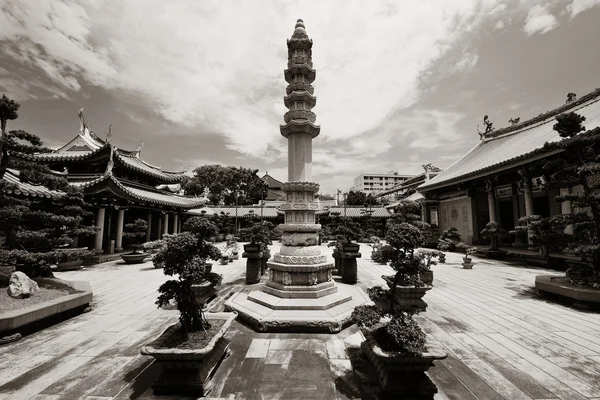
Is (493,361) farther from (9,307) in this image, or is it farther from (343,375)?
(9,307)

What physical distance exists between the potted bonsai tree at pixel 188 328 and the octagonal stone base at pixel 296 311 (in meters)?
1.10

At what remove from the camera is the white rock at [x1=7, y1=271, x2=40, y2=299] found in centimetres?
546

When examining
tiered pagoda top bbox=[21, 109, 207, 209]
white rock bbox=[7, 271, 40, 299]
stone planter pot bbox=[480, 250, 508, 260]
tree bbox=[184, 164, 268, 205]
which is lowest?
A: stone planter pot bbox=[480, 250, 508, 260]

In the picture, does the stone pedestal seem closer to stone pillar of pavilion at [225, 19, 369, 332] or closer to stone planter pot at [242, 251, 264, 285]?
stone pillar of pavilion at [225, 19, 369, 332]

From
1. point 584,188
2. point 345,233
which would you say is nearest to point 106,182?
point 345,233

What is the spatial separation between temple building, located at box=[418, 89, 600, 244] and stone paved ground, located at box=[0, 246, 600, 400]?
10024mm

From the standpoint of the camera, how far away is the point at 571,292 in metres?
6.38

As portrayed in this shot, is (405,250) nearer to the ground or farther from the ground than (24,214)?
nearer to the ground

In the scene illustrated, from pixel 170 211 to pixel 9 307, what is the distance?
18.2 m

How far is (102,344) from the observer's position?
457cm

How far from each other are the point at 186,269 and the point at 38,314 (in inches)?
161

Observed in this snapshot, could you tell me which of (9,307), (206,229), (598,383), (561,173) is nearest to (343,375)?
(206,229)

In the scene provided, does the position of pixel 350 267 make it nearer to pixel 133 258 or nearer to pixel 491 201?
pixel 133 258

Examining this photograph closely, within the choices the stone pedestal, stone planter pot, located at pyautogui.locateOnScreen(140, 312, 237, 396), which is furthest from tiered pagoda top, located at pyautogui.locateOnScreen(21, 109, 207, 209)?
stone planter pot, located at pyautogui.locateOnScreen(140, 312, 237, 396)
